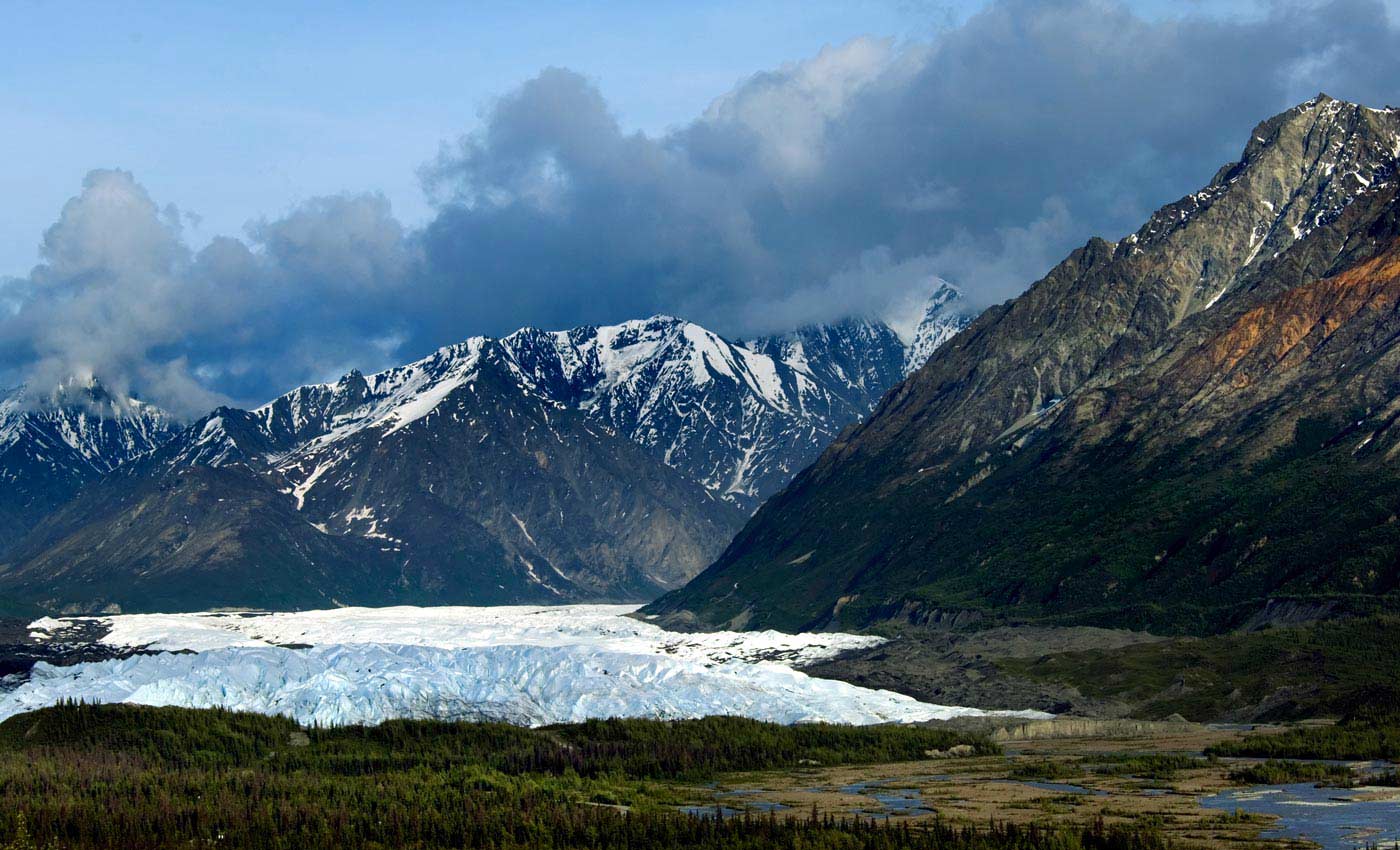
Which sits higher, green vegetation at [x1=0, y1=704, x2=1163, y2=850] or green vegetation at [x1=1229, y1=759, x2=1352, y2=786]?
green vegetation at [x1=1229, y1=759, x2=1352, y2=786]

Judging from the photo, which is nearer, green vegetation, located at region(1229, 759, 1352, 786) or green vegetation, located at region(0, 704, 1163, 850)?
green vegetation, located at region(0, 704, 1163, 850)

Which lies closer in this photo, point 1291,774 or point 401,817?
point 401,817

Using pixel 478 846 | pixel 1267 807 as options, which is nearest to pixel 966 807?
pixel 1267 807

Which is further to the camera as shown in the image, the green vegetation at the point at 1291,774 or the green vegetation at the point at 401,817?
the green vegetation at the point at 1291,774

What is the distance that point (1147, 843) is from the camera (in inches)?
5182

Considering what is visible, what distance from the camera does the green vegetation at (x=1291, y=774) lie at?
6939 inches

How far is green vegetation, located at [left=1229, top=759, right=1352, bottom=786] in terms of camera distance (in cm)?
17625

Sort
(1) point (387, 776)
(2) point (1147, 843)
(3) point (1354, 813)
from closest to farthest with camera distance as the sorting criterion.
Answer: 1. (2) point (1147, 843)
2. (3) point (1354, 813)
3. (1) point (387, 776)

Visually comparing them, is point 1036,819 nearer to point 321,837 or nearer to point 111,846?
point 321,837

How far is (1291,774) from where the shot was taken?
182000mm

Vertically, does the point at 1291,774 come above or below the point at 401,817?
above

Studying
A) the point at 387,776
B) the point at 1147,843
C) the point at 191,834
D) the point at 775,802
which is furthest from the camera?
the point at 387,776

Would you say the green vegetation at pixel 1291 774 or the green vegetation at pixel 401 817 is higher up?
the green vegetation at pixel 1291 774

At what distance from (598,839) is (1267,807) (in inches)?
2378
